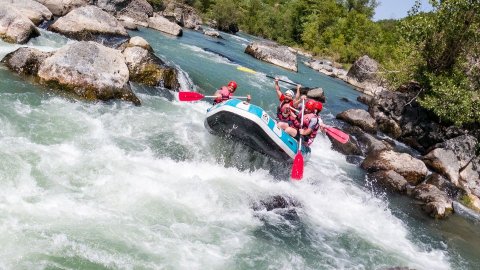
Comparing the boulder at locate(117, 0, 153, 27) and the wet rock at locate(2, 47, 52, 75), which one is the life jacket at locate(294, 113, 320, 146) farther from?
the boulder at locate(117, 0, 153, 27)

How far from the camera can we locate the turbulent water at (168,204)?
18.5 ft

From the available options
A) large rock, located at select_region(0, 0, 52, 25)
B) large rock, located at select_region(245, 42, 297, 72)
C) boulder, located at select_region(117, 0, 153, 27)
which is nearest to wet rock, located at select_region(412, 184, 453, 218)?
large rock, located at select_region(0, 0, 52, 25)

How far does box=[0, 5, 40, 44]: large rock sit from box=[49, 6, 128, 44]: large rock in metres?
2.34

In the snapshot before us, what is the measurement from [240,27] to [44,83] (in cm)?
4417

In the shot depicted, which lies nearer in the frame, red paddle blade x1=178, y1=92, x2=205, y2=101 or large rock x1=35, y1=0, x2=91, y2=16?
red paddle blade x1=178, y1=92, x2=205, y2=101

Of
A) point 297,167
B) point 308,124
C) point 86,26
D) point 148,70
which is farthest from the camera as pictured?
point 86,26

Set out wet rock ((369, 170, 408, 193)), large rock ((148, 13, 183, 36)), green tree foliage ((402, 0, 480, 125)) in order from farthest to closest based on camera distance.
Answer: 1. large rock ((148, 13, 183, 36))
2. green tree foliage ((402, 0, 480, 125))
3. wet rock ((369, 170, 408, 193))

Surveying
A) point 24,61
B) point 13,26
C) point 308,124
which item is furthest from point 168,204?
point 13,26

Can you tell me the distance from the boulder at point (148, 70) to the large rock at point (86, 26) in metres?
3.46

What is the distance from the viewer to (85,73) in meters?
10.7

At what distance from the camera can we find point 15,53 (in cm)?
1098

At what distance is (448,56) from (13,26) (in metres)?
15.5

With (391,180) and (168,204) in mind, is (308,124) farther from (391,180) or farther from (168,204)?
(168,204)

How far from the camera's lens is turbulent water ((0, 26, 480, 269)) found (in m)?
5.65
